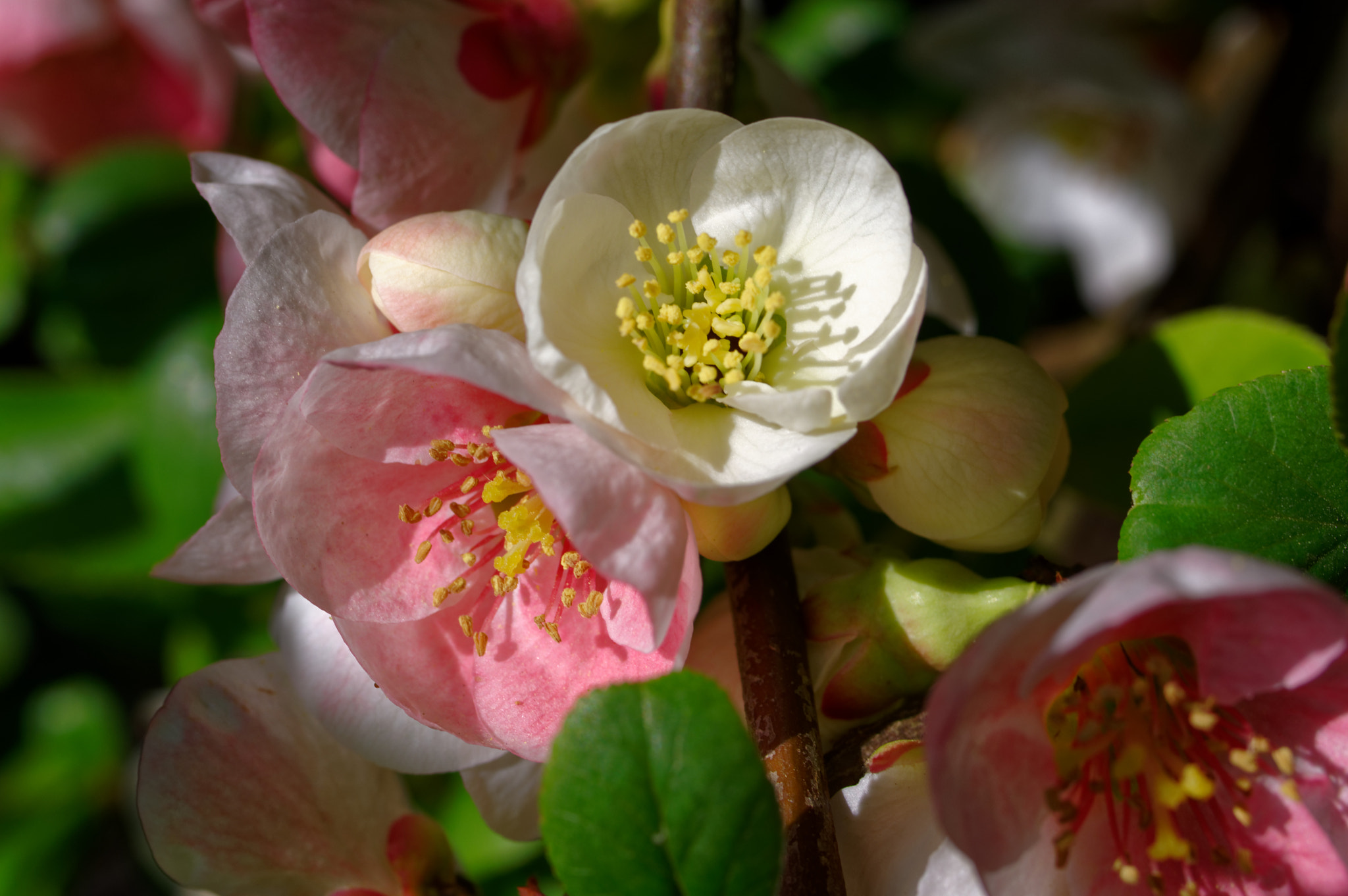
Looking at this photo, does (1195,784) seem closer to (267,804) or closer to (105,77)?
(267,804)

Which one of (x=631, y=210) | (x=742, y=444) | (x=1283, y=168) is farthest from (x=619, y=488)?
(x=1283, y=168)

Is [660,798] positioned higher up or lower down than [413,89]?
lower down

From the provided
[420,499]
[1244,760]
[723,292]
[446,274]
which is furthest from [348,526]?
[1244,760]

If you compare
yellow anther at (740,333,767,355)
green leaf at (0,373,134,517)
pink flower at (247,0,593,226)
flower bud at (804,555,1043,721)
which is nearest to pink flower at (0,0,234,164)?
green leaf at (0,373,134,517)

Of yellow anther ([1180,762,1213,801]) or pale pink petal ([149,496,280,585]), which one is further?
pale pink petal ([149,496,280,585])

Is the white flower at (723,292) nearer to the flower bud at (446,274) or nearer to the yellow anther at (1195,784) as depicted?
the flower bud at (446,274)

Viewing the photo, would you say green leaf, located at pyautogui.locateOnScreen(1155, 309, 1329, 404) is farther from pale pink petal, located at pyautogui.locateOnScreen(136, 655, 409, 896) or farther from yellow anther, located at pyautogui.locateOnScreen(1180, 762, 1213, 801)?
pale pink petal, located at pyautogui.locateOnScreen(136, 655, 409, 896)
